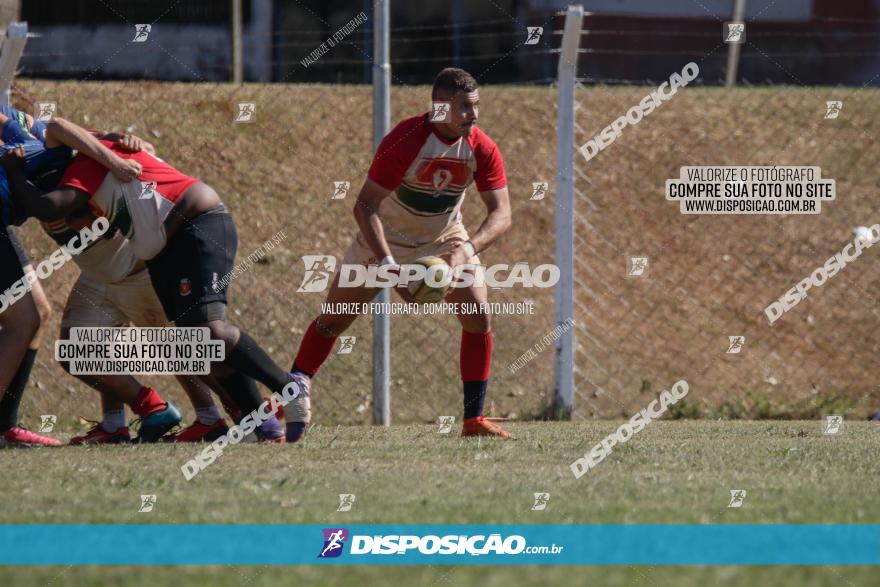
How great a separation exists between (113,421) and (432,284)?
2.24 m

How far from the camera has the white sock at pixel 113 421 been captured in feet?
27.0

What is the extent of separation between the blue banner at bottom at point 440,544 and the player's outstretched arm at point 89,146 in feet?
9.49

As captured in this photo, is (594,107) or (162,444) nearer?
(162,444)

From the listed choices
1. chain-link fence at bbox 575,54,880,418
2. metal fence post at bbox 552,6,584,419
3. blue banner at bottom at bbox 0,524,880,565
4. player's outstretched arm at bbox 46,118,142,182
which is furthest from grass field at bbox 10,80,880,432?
blue banner at bottom at bbox 0,524,880,565

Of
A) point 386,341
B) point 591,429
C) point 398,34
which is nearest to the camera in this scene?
point 591,429

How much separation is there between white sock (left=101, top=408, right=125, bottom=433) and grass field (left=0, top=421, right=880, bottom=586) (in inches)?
23.2

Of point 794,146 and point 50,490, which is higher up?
point 794,146

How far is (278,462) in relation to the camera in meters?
6.85

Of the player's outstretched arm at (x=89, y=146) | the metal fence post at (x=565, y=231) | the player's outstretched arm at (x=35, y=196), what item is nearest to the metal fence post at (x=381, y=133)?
the metal fence post at (x=565, y=231)

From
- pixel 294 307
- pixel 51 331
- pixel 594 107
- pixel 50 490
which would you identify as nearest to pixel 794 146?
pixel 594 107

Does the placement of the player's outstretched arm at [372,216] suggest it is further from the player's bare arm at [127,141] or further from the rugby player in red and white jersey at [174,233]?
the player's bare arm at [127,141]

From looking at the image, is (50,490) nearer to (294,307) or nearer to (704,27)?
(294,307)

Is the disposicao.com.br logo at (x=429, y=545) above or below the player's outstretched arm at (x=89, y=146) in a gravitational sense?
below

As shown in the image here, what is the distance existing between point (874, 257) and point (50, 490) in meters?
10.3
